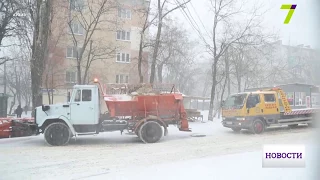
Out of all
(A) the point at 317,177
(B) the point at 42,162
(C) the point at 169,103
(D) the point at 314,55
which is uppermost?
(D) the point at 314,55

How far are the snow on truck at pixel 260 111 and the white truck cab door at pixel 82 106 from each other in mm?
5171

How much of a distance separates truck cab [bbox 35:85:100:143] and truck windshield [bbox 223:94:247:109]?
5.03 meters

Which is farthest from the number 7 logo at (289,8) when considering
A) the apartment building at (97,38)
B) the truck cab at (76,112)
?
the apartment building at (97,38)

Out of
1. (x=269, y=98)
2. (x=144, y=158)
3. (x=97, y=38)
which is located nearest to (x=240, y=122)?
(x=269, y=98)

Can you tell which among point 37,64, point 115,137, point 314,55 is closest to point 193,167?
point 314,55

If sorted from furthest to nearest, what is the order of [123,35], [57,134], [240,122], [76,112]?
[123,35] < [240,122] < [76,112] < [57,134]

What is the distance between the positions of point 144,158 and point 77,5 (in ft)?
36.5

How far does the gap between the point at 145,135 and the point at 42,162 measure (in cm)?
Answer: 355

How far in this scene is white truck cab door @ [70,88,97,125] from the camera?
8742 mm

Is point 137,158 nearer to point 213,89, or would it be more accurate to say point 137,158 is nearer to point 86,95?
point 86,95

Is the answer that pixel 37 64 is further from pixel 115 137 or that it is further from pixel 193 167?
pixel 193 167

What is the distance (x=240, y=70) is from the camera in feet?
33.0

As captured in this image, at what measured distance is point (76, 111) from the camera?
28.7 ft

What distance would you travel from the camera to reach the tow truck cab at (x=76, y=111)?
8672mm
